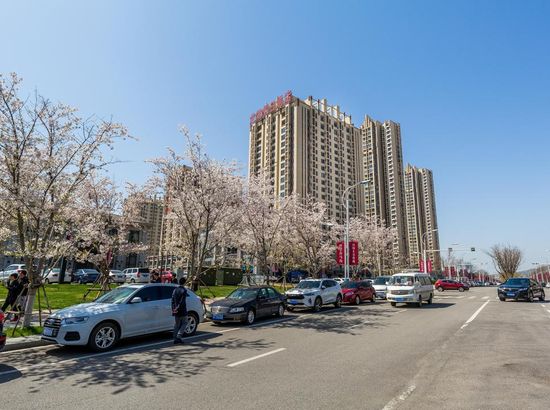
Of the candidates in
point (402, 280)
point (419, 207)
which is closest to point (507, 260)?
point (419, 207)

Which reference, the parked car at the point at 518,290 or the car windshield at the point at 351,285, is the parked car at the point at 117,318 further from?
the parked car at the point at 518,290

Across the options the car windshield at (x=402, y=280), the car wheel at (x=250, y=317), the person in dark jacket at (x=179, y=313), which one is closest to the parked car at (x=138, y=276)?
the car windshield at (x=402, y=280)

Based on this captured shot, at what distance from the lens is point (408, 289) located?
20781 mm

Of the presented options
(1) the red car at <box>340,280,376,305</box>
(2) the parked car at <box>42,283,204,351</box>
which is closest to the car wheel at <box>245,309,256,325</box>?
(2) the parked car at <box>42,283,204,351</box>

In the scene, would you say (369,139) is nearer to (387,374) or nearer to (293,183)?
(293,183)

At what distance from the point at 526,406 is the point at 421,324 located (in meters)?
9.23

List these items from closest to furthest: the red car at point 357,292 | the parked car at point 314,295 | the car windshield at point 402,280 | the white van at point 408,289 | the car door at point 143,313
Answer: the car door at point 143,313
the parked car at point 314,295
the white van at point 408,289
the car windshield at point 402,280
the red car at point 357,292

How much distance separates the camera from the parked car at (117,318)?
8.84 metres

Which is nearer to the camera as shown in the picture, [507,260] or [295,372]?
[295,372]

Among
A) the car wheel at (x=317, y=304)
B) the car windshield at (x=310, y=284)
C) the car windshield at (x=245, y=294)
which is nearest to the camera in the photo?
the car windshield at (x=245, y=294)

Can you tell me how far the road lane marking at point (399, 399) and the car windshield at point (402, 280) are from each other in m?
16.6

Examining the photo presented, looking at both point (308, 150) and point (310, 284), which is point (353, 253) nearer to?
point (310, 284)

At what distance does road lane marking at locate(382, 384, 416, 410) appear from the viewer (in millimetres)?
4941

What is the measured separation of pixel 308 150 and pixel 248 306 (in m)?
102
